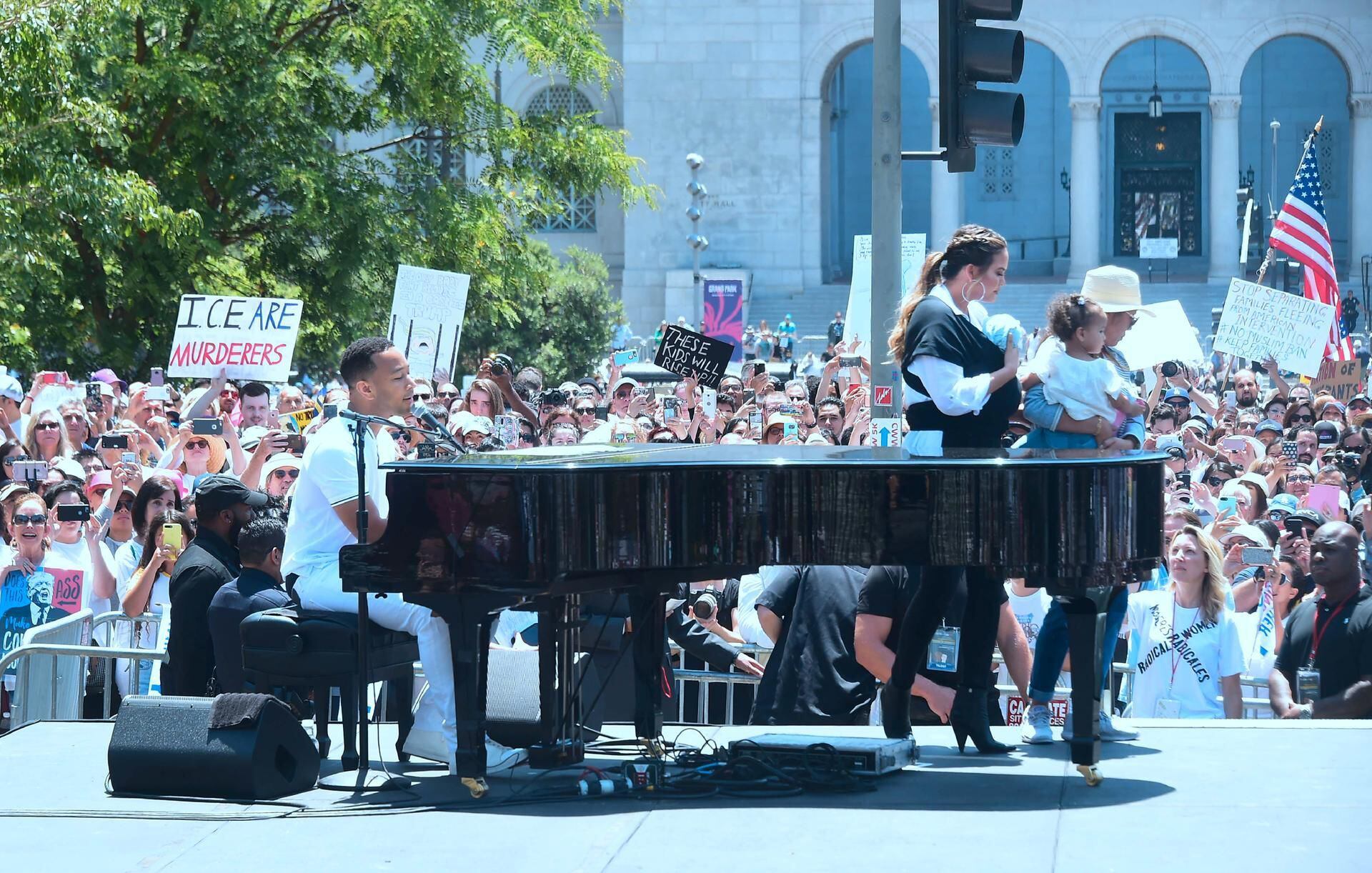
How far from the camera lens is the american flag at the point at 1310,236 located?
2125cm

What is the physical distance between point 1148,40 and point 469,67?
39.8m

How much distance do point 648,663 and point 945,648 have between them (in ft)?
4.29

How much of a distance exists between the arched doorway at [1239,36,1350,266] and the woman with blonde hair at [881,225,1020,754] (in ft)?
173

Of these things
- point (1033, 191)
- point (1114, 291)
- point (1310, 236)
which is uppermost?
point (1033, 191)

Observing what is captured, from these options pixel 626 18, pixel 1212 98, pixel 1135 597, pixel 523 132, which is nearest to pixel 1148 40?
pixel 1212 98

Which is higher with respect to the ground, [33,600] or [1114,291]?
[1114,291]

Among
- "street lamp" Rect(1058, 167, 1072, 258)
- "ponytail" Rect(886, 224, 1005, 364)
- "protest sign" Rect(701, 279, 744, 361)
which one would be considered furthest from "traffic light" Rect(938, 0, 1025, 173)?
"street lamp" Rect(1058, 167, 1072, 258)

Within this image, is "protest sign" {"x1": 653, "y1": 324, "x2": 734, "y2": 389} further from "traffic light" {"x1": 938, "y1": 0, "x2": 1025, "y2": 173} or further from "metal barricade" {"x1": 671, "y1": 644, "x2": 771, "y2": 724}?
"traffic light" {"x1": 938, "y1": 0, "x2": 1025, "y2": 173}

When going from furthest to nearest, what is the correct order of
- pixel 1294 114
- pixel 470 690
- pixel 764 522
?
1. pixel 1294 114
2. pixel 470 690
3. pixel 764 522

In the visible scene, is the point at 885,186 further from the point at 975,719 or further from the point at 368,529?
the point at 368,529

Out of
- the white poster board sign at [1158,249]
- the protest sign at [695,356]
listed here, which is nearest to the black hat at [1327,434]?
the protest sign at [695,356]

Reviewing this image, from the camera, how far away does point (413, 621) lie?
23.3 ft

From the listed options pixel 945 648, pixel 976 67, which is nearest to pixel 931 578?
pixel 945 648

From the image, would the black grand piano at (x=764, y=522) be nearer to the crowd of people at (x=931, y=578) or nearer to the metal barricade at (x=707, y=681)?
the crowd of people at (x=931, y=578)
